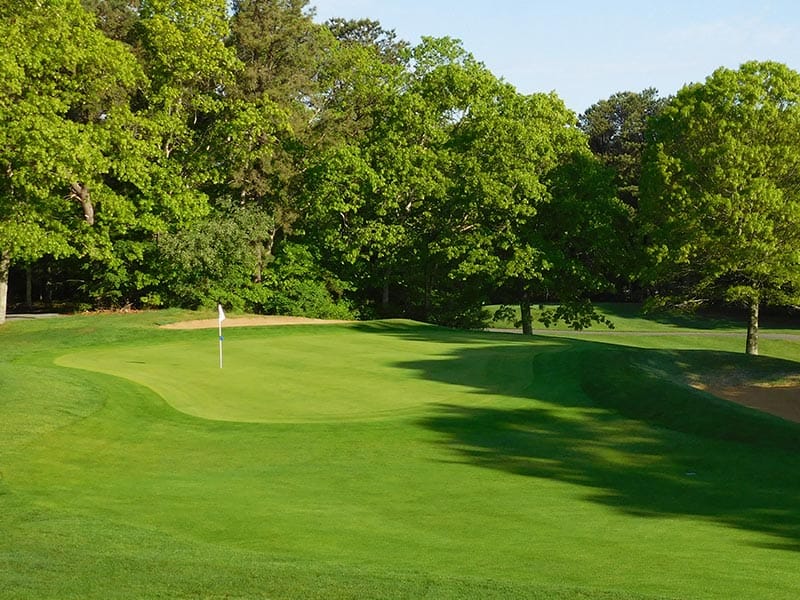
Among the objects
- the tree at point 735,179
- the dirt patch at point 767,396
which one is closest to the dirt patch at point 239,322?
the tree at point 735,179

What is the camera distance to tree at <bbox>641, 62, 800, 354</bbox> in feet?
127

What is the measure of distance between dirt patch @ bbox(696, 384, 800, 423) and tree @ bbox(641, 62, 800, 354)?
13975 mm

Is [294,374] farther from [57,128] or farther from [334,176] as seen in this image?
[334,176]

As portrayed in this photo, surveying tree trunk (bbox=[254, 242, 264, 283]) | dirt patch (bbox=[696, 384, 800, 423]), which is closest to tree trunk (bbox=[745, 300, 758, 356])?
dirt patch (bbox=[696, 384, 800, 423])

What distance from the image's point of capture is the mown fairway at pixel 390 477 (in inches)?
352

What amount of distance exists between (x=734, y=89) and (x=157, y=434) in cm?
3076

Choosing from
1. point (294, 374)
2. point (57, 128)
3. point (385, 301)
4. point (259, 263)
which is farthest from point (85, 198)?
point (294, 374)

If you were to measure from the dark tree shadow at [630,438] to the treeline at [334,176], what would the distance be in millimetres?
15864

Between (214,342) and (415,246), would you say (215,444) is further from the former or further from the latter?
(415,246)

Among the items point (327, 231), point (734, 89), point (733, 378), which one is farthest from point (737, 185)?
point (327, 231)

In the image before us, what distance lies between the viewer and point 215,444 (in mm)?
17203

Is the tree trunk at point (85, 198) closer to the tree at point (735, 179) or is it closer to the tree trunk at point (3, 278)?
the tree trunk at point (3, 278)

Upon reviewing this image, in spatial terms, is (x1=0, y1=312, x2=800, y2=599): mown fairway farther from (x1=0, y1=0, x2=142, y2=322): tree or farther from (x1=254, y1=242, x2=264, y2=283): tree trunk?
(x1=254, y1=242, x2=264, y2=283): tree trunk

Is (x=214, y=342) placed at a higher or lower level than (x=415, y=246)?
lower
